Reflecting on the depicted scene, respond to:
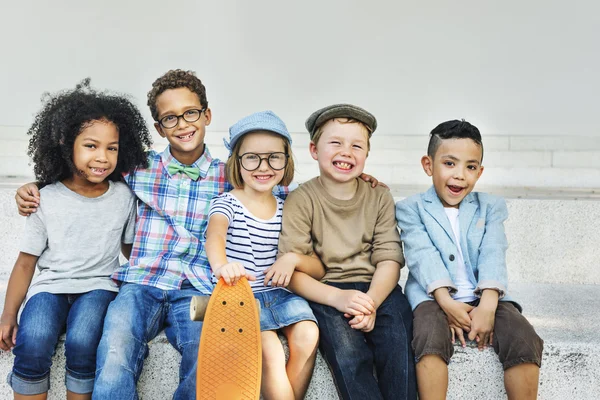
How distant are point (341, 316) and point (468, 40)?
2756 mm

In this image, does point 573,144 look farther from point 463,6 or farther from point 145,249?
point 145,249

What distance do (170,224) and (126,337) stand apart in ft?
1.59

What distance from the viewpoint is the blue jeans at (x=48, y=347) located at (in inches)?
70.6

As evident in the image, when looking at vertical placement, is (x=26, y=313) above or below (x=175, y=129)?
below

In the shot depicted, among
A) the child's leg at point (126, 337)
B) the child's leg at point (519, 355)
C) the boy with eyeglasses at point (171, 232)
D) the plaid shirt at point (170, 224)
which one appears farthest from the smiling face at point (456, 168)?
the child's leg at point (126, 337)

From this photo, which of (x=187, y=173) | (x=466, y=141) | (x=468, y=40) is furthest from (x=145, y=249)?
(x=468, y=40)

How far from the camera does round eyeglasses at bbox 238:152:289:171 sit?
81.4 inches

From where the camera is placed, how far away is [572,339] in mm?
2018

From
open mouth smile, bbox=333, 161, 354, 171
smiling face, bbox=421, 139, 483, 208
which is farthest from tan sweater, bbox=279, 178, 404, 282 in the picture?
smiling face, bbox=421, 139, 483, 208

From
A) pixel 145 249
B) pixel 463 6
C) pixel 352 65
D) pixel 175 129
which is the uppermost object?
pixel 463 6

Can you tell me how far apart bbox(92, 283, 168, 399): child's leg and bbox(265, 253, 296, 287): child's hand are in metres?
0.36

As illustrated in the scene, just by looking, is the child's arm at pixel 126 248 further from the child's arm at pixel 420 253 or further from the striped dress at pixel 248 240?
the child's arm at pixel 420 253

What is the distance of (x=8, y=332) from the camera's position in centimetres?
189

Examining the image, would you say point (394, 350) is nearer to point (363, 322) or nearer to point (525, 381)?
point (363, 322)
